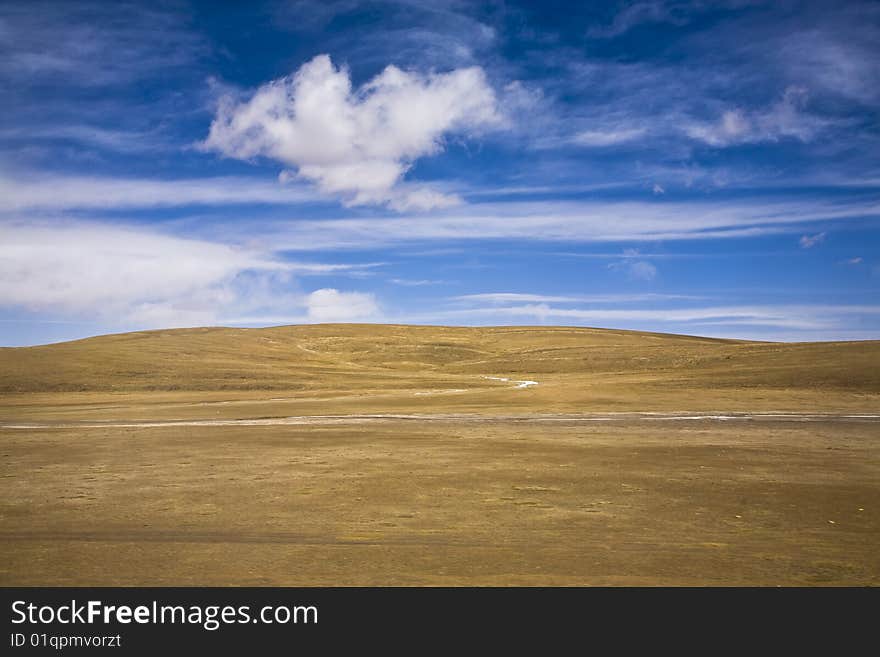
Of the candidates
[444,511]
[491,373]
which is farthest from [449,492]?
[491,373]

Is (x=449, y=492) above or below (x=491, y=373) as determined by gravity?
below

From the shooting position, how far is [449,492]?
13.7 meters

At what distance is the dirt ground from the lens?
27.6ft

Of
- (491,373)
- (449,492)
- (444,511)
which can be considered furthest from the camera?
(491,373)

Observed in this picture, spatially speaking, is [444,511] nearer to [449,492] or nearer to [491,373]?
[449,492]

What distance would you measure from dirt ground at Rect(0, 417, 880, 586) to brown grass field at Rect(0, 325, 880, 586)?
5 centimetres

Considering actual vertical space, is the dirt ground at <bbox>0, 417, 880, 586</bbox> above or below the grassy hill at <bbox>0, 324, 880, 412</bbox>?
below

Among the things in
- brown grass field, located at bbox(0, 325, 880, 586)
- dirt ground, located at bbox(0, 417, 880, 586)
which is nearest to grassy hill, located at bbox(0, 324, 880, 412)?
brown grass field, located at bbox(0, 325, 880, 586)

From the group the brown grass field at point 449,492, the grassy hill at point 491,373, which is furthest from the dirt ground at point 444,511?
the grassy hill at point 491,373

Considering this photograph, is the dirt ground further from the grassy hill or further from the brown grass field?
the grassy hill

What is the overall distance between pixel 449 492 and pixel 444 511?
1.83 meters
